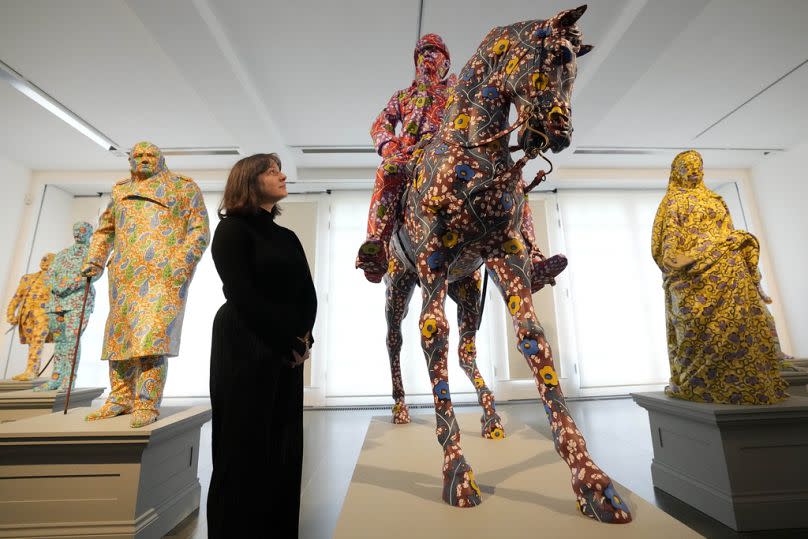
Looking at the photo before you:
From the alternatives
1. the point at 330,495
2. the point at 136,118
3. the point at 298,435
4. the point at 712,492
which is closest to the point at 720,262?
the point at 712,492

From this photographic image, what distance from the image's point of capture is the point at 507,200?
1.45 m

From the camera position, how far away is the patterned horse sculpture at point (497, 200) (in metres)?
1.23

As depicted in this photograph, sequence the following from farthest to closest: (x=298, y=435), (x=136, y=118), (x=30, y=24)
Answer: (x=136, y=118) → (x=30, y=24) → (x=298, y=435)

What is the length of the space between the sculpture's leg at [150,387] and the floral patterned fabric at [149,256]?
12cm

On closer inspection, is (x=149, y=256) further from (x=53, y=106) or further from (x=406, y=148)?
(x=53, y=106)

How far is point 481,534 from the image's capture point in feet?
3.46

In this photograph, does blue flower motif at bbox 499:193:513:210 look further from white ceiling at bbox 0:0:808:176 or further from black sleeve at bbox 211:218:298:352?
white ceiling at bbox 0:0:808:176

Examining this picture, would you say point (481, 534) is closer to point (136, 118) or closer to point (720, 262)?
point (720, 262)

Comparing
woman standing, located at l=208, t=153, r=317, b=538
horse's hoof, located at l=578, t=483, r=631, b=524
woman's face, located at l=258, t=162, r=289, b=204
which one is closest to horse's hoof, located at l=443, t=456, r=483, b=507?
horse's hoof, located at l=578, t=483, r=631, b=524

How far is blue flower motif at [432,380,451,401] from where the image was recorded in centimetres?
144

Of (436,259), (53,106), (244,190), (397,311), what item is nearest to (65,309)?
(53,106)

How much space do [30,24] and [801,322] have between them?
11.3 metres

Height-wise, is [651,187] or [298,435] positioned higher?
[651,187]

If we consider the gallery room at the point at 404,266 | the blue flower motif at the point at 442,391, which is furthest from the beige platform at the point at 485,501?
the blue flower motif at the point at 442,391
